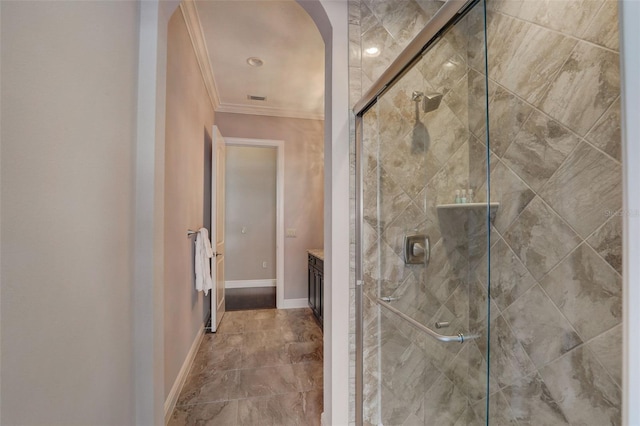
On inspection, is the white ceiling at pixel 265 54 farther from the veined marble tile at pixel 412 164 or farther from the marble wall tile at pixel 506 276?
the marble wall tile at pixel 506 276

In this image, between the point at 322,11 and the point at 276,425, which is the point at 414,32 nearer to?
the point at 322,11

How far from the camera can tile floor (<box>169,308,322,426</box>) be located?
73.4 inches

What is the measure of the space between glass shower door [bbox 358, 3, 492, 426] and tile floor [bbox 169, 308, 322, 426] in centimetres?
70

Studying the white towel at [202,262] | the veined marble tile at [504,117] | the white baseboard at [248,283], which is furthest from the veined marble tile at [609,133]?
the white baseboard at [248,283]

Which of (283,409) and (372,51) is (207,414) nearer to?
(283,409)

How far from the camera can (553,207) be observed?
1.17 meters

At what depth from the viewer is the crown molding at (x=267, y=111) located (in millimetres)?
3853

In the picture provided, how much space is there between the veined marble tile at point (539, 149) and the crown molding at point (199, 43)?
243 cm

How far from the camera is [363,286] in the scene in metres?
1.64

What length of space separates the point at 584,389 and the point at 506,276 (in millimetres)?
Result: 508

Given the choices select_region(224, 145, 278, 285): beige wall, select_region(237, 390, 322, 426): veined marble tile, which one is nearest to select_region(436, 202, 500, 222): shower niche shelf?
select_region(237, 390, 322, 426): veined marble tile

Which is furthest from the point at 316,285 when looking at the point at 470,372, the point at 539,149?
the point at 539,149

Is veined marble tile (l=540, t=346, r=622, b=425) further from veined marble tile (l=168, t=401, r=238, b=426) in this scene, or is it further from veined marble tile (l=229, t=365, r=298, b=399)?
veined marble tile (l=168, t=401, r=238, b=426)

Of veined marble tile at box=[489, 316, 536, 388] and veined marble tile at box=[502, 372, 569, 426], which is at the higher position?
veined marble tile at box=[489, 316, 536, 388]
